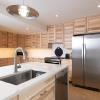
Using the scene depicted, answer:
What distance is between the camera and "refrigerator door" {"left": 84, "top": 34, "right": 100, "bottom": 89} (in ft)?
11.1

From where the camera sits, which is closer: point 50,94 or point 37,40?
point 50,94

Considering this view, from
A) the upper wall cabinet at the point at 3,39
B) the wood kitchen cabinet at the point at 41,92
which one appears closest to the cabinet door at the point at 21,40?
the upper wall cabinet at the point at 3,39

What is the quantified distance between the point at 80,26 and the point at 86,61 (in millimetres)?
1301

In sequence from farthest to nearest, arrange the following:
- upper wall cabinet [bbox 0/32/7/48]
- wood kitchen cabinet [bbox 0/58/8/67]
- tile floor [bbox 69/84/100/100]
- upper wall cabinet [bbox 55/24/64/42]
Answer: wood kitchen cabinet [bbox 0/58/8/67] → upper wall cabinet [bbox 0/32/7/48] → upper wall cabinet [bbox 55/24/64/42] → tile floor [bbox 69/84/100/100]

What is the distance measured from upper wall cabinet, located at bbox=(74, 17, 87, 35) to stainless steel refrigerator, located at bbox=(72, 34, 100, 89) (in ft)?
1.10

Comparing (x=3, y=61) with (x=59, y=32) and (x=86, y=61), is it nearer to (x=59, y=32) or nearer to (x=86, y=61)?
(x=59, y=32)

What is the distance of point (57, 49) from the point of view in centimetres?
514

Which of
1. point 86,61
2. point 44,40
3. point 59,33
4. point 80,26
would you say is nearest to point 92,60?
point 86,61

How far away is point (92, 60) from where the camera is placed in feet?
11.4

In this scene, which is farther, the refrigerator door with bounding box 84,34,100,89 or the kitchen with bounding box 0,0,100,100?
the refrigerator door with bounding box 84,34,100,89

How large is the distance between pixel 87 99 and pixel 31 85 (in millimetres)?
2279

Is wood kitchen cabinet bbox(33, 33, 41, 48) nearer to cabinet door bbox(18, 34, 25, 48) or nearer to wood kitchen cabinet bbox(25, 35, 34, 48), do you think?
wood kitchen cabinet bbox(25, 35, 34, 48)

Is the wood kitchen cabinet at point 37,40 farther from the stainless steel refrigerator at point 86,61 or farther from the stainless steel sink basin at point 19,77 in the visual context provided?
the stainless steel sink basin at point 19,77

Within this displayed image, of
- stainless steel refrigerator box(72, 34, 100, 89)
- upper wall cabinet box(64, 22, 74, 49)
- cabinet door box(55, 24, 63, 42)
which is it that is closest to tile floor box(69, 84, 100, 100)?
stainless steel refrigerator box(72, 34, 100, 89)
